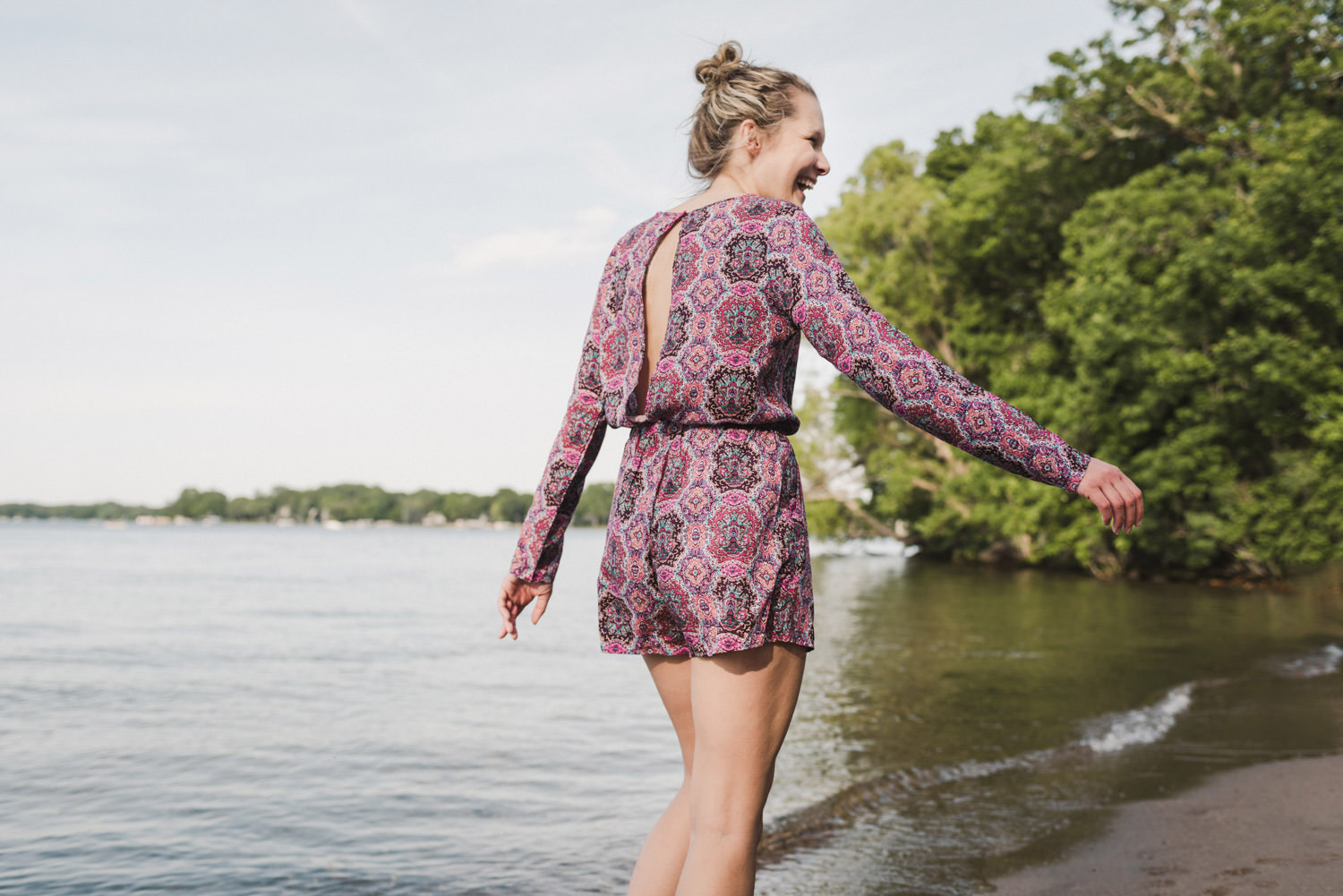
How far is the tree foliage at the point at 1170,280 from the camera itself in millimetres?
17781

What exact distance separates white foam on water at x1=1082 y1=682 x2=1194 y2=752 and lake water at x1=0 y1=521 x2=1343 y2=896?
33mm

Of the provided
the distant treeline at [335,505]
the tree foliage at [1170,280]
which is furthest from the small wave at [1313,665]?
the distant treeline at [335,505]

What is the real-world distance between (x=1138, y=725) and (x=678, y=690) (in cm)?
535

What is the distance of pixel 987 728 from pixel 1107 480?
203 inches

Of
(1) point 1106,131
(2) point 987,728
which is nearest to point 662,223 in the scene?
(2) point 987,728

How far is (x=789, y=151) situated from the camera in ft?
6.64

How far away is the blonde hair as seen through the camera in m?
2.01

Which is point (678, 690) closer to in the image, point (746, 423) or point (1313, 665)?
point (746, 423)

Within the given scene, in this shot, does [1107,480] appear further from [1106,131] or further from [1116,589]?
[1106,131]

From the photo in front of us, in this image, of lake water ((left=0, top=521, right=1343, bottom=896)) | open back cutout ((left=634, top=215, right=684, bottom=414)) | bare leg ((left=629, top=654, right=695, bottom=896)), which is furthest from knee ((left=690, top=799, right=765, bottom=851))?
lake water ((left=0, top=521, right=1343, bottom=896))

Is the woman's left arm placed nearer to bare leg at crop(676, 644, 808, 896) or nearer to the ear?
the ear

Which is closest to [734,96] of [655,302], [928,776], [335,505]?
[655,302]

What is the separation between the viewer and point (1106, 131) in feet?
75.5

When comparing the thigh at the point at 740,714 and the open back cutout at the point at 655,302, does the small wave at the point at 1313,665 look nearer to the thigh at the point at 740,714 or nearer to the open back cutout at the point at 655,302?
the thigh at the point at 740,714
